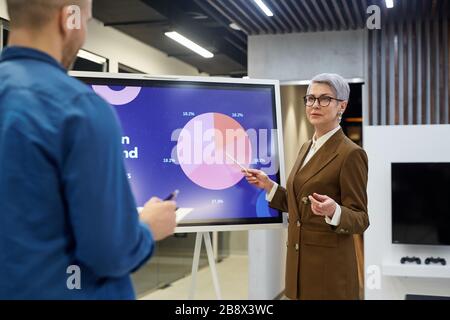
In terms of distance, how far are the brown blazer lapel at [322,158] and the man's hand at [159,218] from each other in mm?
1019

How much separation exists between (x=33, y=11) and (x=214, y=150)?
1.44m

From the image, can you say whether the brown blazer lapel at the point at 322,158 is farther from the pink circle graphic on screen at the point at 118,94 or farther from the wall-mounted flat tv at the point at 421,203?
the wall-mounted flat tv at the point at 421,203

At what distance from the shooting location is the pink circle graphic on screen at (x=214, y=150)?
2.41 m

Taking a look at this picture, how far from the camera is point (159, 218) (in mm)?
1189

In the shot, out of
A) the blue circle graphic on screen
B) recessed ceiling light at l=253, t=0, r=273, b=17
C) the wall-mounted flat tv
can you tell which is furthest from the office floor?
the blue circle graphic on screen

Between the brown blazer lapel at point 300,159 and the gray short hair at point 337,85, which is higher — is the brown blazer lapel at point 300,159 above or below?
below

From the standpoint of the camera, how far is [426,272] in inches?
152

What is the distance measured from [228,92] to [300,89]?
3697 millimetres

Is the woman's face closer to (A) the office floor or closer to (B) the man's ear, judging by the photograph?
(B) the man's ear

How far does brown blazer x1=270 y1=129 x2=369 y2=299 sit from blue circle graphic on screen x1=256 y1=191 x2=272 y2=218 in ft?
0.92

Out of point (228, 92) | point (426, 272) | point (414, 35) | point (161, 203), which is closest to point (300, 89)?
point (414, 35)

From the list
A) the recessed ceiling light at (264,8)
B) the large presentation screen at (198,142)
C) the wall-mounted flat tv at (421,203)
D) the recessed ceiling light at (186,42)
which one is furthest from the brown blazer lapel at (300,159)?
the recessed ceiling light at (186,42)

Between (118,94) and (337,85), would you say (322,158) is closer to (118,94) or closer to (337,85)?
(337,85)

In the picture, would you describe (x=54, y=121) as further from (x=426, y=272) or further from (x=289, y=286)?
(x=426, y=272)
